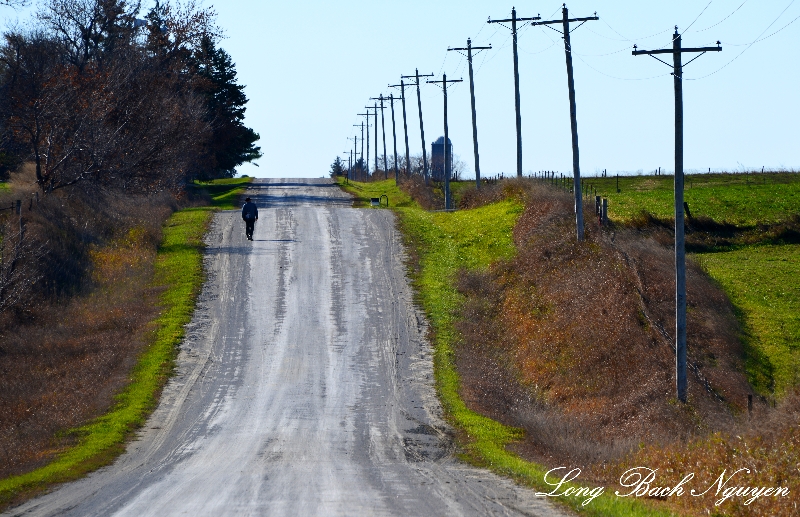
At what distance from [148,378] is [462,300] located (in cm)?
1151

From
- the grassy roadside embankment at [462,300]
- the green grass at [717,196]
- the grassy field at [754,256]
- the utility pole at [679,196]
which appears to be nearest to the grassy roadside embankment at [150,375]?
the grassy roadside embankment at [462,300]

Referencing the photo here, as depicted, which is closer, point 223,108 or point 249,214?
point 249,214

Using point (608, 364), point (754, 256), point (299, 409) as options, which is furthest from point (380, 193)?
point (299, 409)

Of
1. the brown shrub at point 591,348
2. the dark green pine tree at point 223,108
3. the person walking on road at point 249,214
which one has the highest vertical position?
the dark green pine tree at point 223,108

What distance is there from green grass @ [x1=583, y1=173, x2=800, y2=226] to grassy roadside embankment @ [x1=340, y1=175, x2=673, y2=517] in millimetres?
8762

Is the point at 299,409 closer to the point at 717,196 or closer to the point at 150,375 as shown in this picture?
the point at 150,375

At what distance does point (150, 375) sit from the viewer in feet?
74.5

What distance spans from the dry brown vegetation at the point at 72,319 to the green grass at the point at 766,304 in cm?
1694

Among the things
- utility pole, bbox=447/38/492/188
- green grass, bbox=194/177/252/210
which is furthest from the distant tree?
utility pole, bbox=447/38/492/188

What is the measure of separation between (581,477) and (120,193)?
37.2 meters

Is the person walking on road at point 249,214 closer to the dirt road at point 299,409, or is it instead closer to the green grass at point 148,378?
the dirt road at point 299,409

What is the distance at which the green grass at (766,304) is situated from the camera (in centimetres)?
2536

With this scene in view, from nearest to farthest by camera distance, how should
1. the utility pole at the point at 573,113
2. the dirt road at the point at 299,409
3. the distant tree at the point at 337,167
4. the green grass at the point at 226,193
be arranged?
1. the dirt road at the point at 299,409
2. the utility pole at the point at 573,113
3. the green grass at the point at 226,193
4. the distant tree at the point at 337,167

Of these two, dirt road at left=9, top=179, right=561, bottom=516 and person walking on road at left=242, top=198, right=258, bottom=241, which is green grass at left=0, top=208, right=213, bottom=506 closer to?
dirt road at left=9, top=179, right=561, bottom=516
